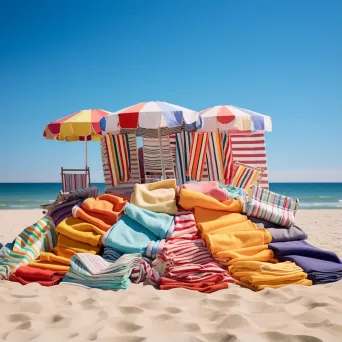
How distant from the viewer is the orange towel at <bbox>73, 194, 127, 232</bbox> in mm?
4992

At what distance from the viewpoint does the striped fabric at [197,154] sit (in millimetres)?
8016

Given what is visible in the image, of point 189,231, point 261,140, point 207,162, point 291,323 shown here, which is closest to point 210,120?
point 207,162

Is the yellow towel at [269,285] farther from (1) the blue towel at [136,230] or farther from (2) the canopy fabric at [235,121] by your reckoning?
(2) the canopy fabric at [235,121]

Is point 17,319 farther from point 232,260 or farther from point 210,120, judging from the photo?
point 210,120

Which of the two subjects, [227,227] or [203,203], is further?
[203,203]

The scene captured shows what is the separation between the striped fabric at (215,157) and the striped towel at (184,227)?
310 centimetres

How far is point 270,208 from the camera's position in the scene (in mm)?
A: 5094

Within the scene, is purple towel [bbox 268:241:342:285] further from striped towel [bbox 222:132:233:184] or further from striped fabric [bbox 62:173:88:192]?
striped fabric [bbox 62:173:88:192]

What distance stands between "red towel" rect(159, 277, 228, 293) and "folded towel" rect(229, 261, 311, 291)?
25 cm

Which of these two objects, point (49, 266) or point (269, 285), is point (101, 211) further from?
point (269, 285)

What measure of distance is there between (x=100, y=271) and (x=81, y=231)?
90 cm

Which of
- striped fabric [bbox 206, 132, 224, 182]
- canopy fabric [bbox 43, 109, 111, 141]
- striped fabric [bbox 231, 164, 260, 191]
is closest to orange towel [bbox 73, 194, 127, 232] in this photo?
striped fabric [bbox 206, 132, 224, 182]

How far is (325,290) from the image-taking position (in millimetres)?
3834

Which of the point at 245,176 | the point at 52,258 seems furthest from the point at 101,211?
the point at 245,176
